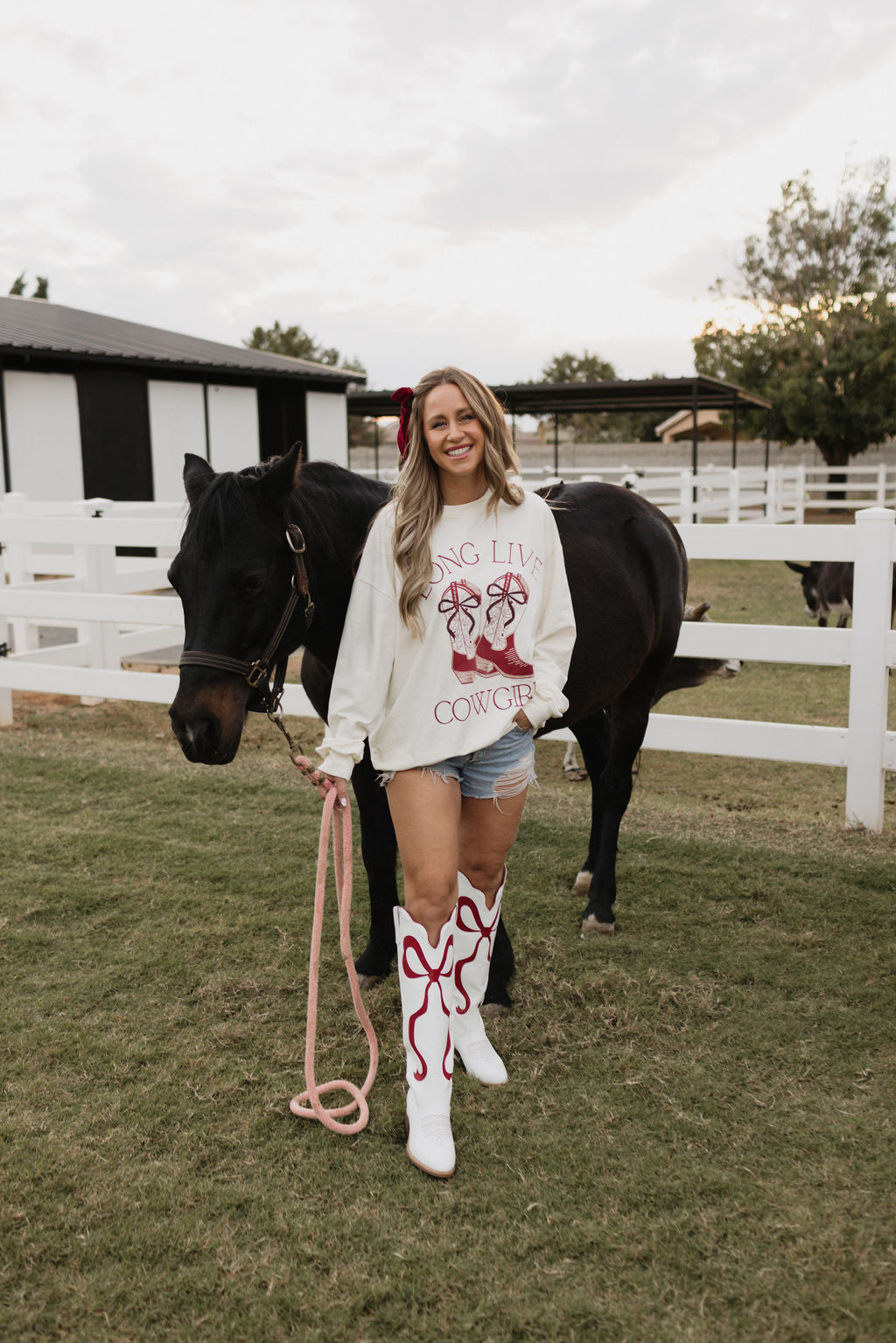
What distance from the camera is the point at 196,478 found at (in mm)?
2645

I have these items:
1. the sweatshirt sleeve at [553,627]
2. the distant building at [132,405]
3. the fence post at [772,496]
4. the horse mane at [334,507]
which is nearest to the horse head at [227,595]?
the horse mane at [334,507]

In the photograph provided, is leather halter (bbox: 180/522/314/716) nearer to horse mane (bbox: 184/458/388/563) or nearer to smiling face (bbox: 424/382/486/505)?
horse mane (bbox: 184/458/388/563)

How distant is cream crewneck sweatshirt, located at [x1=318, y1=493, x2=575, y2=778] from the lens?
7.51 ft

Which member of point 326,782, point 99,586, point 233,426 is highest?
point 233,426

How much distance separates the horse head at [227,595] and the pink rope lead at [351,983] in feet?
1.01

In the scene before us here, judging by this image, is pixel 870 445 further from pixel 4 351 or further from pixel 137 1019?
pixel 137 1019

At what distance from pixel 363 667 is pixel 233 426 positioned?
58.4 ft

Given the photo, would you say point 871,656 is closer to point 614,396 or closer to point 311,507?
point 311,507

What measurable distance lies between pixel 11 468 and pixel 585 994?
47.1 feet

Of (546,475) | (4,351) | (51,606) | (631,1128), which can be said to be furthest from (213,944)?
(546,475)

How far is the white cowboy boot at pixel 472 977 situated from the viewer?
2627 mm

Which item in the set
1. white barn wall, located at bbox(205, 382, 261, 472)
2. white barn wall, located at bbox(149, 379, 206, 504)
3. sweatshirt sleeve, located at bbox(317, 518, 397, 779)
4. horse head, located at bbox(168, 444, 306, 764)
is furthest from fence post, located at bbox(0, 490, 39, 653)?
white barn wall, located at bbox(205, 382, 261, 472)

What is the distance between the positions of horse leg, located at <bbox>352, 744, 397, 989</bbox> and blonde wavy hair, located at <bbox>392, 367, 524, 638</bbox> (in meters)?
1.01

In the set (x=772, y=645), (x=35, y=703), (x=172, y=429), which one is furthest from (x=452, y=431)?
(x=172, y=429)
